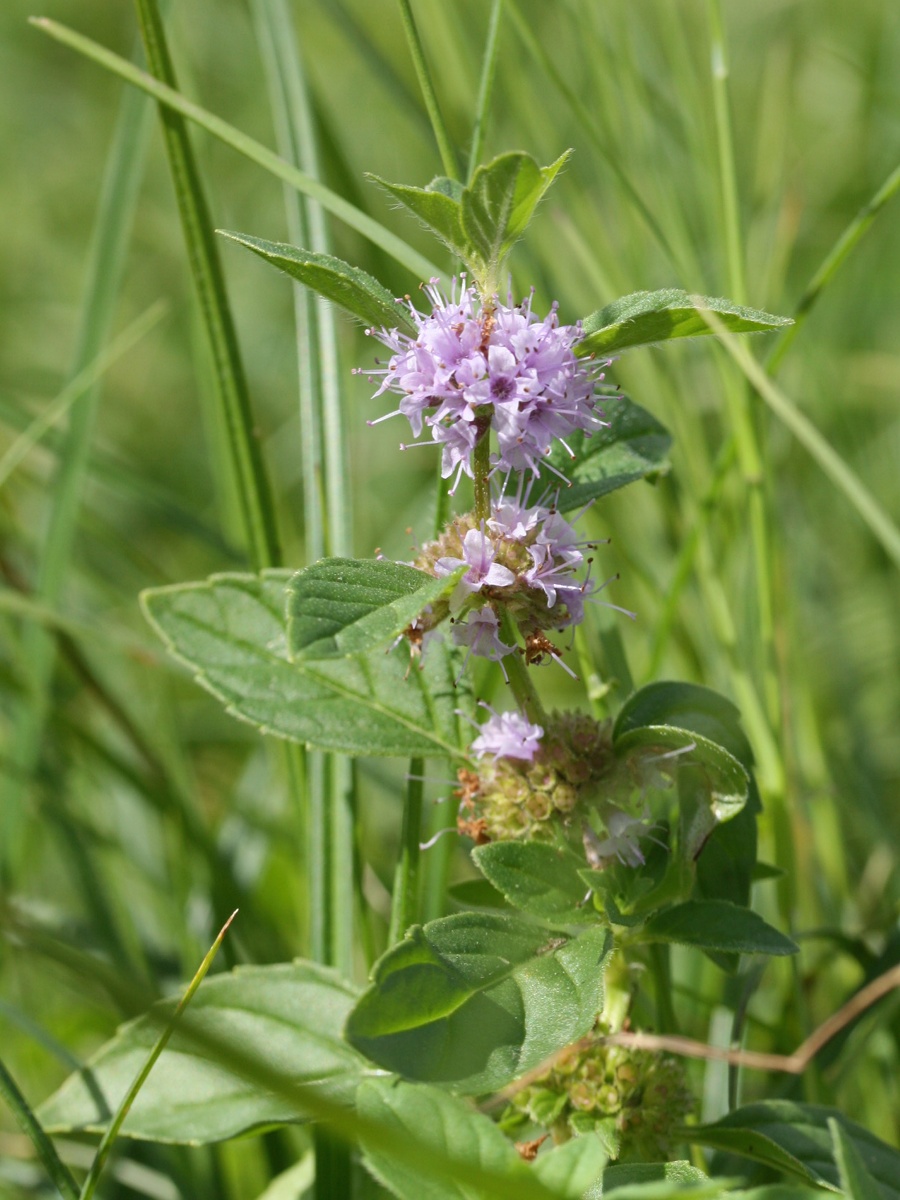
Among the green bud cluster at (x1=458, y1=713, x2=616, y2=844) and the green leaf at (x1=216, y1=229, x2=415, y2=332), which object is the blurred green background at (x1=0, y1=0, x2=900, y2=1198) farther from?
the green leaf at (x1=216, y1=229, x2=415, y2=332)

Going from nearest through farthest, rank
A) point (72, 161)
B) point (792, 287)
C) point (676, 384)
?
point (676, 384) < point (792, 287) < point (72, 161)

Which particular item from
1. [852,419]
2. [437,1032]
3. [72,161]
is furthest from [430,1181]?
[72,161]

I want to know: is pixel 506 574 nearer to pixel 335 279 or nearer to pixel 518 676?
pixel 518 676

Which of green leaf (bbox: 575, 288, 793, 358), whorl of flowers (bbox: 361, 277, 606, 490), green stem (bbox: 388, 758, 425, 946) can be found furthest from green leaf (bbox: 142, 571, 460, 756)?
green leaf (bbox: 575, 288, 793, 358)

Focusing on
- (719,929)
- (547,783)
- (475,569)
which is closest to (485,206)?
(475,569)

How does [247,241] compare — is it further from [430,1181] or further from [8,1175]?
[8,1175]
